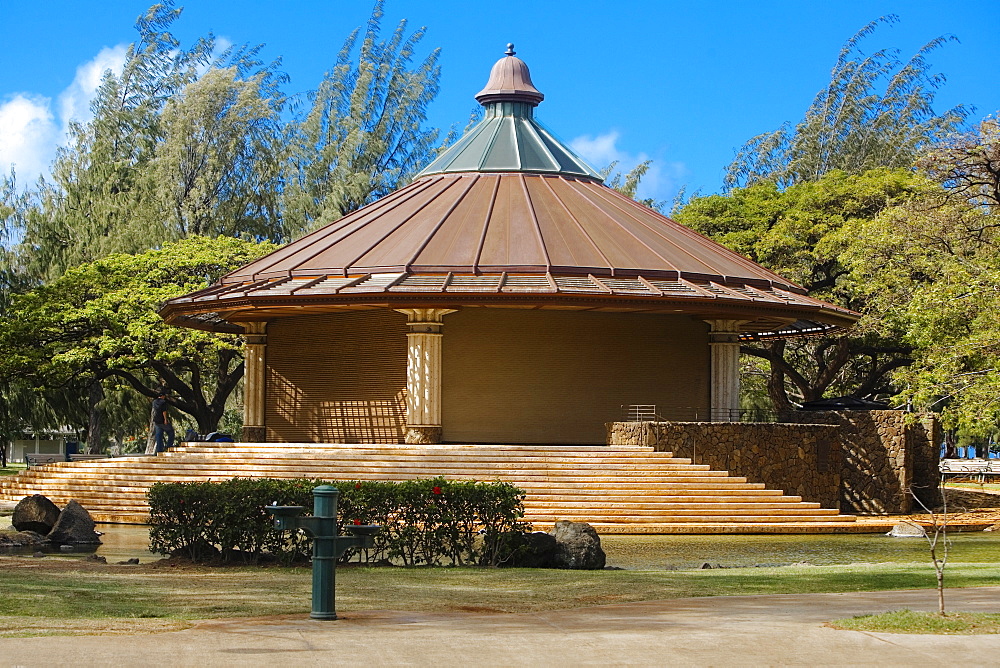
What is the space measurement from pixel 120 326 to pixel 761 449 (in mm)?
19763

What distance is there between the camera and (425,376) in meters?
25.4

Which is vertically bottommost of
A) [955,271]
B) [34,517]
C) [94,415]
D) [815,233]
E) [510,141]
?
[34,517]

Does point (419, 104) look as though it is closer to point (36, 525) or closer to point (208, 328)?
point (208, 328)

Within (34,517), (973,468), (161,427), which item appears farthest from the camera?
(973,468)

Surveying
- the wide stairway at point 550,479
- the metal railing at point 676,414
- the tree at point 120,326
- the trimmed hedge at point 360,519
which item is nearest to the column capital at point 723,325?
the metal railing at point 676,414

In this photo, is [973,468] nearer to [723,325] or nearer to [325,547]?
[723,325]

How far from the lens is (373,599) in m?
10.2

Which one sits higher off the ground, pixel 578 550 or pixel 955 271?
pixel 955 271

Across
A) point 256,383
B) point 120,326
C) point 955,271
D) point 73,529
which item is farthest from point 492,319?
point 120,326

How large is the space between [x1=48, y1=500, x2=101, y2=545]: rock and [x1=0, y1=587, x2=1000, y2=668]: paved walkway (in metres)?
8.34

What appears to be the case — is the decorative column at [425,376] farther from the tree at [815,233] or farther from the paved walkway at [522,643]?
the paved walkway at [522,643]

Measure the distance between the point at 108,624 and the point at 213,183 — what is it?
41.5m

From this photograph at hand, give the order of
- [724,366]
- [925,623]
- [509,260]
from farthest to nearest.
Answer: [724,366] < [509,260] < [925,623]

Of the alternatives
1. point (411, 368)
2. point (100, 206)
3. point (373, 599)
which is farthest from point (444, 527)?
point (100, 206)
